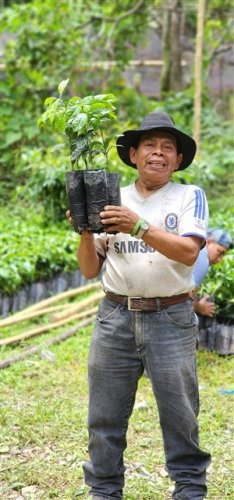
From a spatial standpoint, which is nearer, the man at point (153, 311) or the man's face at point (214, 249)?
the man at point (153, 311)

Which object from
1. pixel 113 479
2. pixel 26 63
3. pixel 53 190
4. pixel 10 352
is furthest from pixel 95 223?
pixel 26 63

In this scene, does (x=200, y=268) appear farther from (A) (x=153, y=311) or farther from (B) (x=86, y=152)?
(B) (x=86, y=152)

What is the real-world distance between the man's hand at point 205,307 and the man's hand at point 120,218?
3.03 meters

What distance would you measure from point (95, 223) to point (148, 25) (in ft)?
41.4

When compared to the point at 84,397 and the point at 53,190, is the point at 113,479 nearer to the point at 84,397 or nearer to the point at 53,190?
the point at 84,397

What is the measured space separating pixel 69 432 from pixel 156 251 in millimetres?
1927

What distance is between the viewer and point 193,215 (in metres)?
2.94

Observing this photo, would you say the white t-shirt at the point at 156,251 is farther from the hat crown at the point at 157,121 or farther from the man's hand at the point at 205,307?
the man's hand at the point at 205,307

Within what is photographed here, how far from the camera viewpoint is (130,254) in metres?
3.02

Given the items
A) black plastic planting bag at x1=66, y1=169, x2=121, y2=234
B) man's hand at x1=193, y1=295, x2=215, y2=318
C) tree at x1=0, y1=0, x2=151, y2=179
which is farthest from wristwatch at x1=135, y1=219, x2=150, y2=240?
tree at x1=0, y1=0, x2=151, y2=179

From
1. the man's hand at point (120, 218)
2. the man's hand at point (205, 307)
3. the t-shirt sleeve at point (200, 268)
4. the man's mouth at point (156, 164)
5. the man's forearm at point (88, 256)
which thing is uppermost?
the man's mouth at point (156, 164)

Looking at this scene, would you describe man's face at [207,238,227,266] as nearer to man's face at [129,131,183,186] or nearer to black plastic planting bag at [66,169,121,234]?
man's face at [129,131,183,186]

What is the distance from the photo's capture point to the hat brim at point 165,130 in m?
2.99

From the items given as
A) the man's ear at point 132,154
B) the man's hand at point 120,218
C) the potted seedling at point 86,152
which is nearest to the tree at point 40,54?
the man's ear at point 132,154
